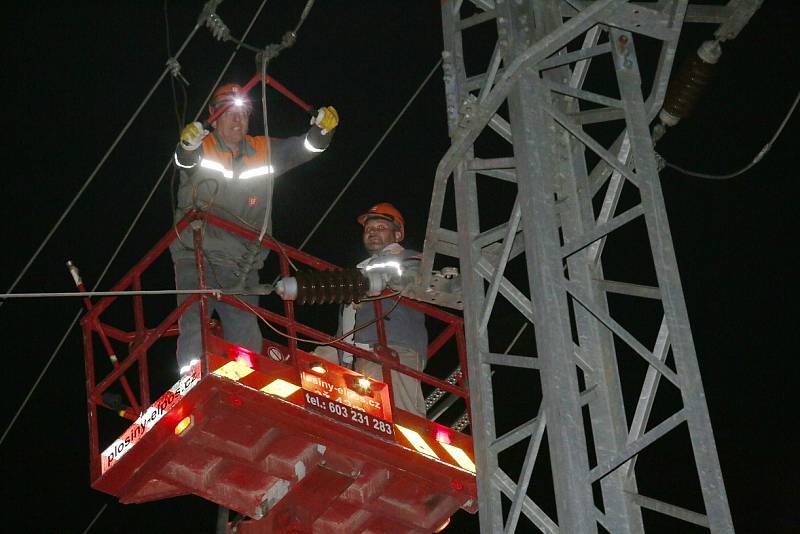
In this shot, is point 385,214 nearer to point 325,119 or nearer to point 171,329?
point 325,119

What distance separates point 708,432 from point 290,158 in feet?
18.1

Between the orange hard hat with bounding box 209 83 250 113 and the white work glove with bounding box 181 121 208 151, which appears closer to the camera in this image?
the white work glove with bounding box 181 121 208 151

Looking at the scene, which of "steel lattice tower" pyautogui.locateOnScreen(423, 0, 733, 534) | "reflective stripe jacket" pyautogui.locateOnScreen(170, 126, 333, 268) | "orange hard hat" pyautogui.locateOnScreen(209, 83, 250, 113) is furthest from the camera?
"orange hard hat" pyautogui.locateOnScreen(209, 83, 250, 113)

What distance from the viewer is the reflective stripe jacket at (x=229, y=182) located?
9258mm

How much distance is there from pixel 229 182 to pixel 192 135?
771 mm

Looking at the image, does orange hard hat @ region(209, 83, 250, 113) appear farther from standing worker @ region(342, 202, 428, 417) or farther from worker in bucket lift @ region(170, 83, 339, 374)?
standing worker @ region(342, 202, 428, 417)

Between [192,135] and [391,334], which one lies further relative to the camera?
[391,334]

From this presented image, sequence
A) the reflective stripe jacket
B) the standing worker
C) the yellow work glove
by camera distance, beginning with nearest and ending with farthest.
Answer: the reflective stripe jacket → the standing worker → the yellow work glove

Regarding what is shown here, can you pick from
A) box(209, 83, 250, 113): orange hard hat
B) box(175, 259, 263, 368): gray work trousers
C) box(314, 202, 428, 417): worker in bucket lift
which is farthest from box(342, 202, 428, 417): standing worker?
box(209, 83, 250, 113): orange hard hat

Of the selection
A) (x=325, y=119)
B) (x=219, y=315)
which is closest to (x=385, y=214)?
(x=325, y=119)

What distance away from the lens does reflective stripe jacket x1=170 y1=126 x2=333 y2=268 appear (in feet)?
30.4

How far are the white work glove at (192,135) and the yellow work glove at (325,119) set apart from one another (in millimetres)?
1072

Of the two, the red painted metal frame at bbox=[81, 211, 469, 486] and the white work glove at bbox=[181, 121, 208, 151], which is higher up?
the white work glove at bbox=[181, 121, 208, 151]

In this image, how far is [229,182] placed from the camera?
381 inches
